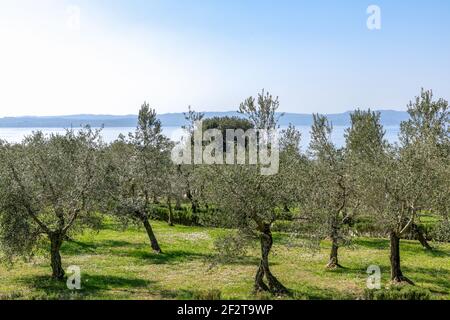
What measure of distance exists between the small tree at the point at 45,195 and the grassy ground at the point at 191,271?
10.3 ft

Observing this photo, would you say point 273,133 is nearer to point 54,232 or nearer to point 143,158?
point 54,232

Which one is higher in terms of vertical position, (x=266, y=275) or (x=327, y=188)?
(x=327, y=188)

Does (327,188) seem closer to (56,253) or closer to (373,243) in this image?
(373,243)

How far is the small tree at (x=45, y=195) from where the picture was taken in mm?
29359

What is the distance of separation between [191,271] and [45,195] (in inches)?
518

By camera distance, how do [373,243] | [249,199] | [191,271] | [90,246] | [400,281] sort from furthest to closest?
1. [373,243]
2. [90,246]
3. [191,271]
4. [400,281]
5. [249,199]

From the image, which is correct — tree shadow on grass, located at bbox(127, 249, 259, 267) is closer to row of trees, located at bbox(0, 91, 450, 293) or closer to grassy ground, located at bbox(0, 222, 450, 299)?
grassy ground, located at bbox(0, 222, 450, 299)

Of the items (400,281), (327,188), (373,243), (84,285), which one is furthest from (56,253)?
(373,243)

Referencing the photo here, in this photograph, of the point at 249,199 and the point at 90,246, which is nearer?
the point at 249,199

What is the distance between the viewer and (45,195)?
101 ft

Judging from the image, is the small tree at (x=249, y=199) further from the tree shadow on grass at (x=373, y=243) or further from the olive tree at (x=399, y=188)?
the tree shadow on grass at (x=373, y=243)

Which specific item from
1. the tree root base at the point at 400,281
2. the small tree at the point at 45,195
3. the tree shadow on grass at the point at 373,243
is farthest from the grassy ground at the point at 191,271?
the small tree at the point at 45,195
